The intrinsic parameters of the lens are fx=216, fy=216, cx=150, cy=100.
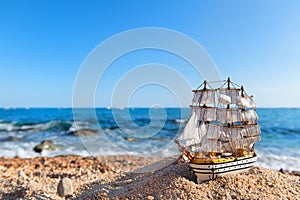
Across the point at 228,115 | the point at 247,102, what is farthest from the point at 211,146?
the point at 247,102

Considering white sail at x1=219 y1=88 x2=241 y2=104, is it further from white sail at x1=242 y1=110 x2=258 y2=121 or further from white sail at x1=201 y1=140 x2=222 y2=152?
white sail at x1=201 y1=140 x2=222 y2=152

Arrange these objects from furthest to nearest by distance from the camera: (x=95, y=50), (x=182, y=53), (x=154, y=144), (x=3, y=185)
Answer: (x=154, y=144) → (x=95, y=50) → (x=182, y=53) → (x=3, y=185)

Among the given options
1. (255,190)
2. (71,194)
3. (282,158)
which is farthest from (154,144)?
(255,190)

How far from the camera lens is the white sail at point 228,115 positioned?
597 centimetres

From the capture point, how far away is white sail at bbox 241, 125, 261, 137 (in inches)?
244

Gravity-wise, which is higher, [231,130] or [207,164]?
[231,130]

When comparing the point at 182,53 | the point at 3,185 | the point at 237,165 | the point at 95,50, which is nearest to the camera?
the point at 237,165

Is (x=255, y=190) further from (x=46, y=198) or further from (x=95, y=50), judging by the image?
(x=95, y=50)

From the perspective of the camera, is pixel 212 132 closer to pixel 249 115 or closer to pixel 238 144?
pixel 238 144

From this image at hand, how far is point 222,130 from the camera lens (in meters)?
6.05

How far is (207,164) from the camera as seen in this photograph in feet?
16.7

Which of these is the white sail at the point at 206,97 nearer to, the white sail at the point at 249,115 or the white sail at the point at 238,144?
the white sail at the point at 249,115

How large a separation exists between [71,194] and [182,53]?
620cm

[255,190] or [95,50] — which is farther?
[95,50]
